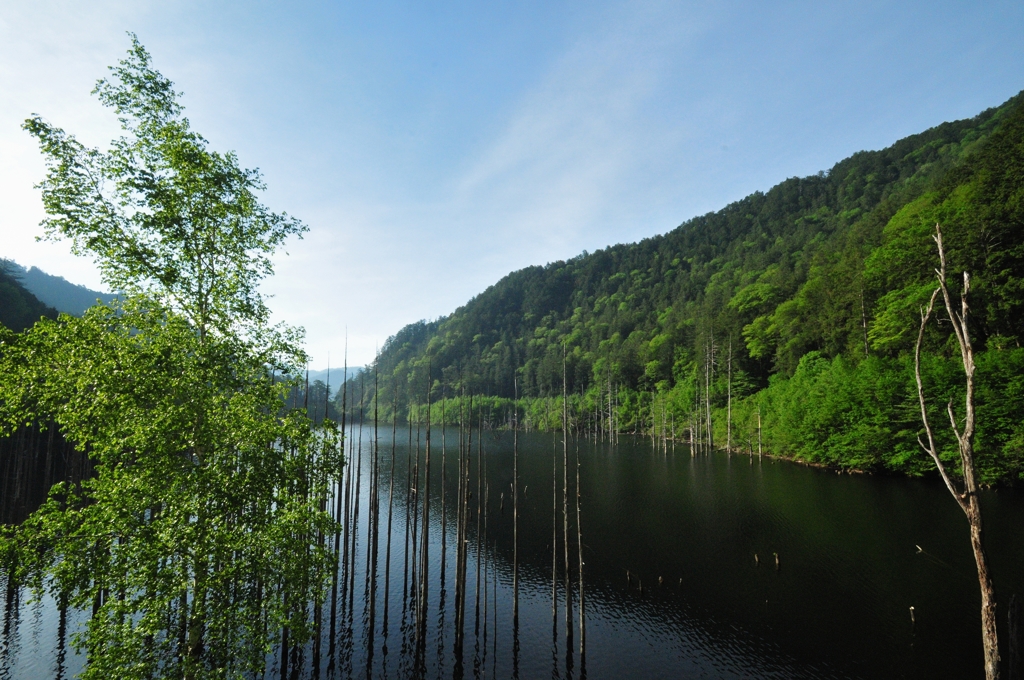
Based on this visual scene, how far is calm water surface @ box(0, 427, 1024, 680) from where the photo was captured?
18812 millimetres

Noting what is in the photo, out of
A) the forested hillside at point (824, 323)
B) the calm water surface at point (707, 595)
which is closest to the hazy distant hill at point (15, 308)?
the calm water surface at point (707, 595)

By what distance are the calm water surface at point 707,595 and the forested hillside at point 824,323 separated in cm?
895

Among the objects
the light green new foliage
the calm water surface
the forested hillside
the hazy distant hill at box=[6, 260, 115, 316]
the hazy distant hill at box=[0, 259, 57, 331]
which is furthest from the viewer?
the hazy distant hill at box=[6, 260, 115, 316]

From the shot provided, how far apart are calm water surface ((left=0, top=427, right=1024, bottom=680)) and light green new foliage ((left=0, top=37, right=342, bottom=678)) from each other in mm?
12909

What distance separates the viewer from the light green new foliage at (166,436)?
7945mm

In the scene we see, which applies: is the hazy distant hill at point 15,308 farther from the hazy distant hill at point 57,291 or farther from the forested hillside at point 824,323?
the hazy distant hill at point 57,291

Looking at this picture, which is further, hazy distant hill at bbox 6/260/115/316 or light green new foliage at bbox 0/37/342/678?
hazy distant hill at bbox 6/260/115/316

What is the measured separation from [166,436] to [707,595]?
26010 mm

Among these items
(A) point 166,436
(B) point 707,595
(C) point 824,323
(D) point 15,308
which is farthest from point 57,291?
(C) point 824,323

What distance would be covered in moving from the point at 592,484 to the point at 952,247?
43.0m

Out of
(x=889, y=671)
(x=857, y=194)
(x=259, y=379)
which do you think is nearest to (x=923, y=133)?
(x=857, y=194)

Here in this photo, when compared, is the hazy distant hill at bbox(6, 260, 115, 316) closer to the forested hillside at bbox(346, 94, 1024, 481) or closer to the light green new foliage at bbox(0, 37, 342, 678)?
the forested hillside at bbox(346, 94, 1024, 481)

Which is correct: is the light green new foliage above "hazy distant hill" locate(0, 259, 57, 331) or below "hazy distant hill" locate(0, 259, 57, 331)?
below

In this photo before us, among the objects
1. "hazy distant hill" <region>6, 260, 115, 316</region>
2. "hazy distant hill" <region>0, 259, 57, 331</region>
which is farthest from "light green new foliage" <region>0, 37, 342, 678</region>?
"hazy distant hill" <region>6, 260, 115, 316</region>
